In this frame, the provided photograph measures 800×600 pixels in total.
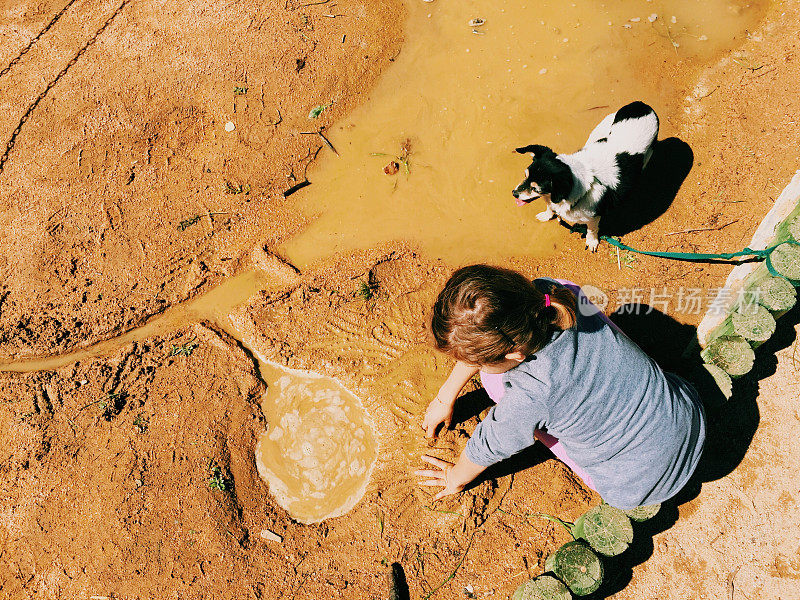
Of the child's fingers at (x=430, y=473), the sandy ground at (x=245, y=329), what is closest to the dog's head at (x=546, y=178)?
the sandy ground at (x=245, y=329)

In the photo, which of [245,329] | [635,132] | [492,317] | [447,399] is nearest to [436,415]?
[447,399]

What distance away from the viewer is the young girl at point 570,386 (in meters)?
1.89

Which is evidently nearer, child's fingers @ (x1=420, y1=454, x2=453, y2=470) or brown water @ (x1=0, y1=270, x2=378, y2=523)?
child's fingers @ (x1=420, y1=454, x2=453, y2=470)

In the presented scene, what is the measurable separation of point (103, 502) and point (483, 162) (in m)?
3.58

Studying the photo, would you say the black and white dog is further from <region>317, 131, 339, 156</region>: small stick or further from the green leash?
<region>317, 131, 339, 156</region>: small stick

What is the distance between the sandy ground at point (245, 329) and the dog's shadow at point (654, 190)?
8 centimetres

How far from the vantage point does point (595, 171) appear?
10.7ft

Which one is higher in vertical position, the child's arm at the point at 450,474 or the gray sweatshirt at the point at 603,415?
the gray sweatshirt at the point at 603,415

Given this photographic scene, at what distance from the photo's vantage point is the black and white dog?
3.15 metres

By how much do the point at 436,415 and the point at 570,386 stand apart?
1.14 m

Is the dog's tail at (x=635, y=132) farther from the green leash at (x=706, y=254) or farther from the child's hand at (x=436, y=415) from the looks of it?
the child's hand at (x=436, y=415)

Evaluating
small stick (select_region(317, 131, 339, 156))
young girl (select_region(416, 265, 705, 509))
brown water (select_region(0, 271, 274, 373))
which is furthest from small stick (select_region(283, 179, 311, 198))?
young girl (select_region(416, 265, 705, 509))

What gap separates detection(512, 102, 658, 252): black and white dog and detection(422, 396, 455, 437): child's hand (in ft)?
4.91

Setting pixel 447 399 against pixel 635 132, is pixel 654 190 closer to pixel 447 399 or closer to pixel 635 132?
pixel 635 132
